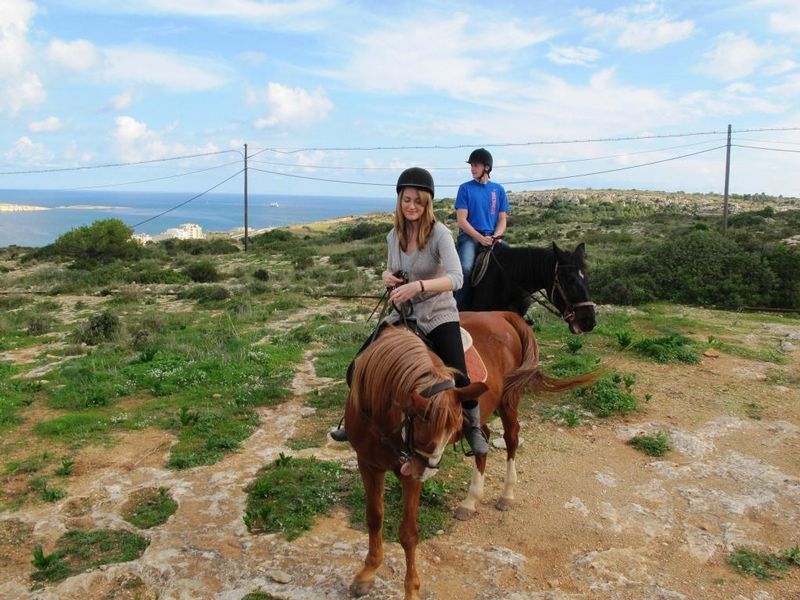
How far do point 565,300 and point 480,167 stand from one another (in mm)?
1701

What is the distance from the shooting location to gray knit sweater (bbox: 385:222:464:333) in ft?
12.7

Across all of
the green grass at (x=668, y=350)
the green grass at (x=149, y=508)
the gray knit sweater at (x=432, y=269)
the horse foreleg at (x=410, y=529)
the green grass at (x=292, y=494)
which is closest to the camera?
the horse foreleg at (x=410, y=529)

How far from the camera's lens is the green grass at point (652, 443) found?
19.4 feet

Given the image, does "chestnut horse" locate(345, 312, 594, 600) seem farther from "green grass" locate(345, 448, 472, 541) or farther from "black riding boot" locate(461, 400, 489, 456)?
"green grass" locate(345, 448, 472, 541)

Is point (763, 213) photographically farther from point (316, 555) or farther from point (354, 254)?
point (316, 555)

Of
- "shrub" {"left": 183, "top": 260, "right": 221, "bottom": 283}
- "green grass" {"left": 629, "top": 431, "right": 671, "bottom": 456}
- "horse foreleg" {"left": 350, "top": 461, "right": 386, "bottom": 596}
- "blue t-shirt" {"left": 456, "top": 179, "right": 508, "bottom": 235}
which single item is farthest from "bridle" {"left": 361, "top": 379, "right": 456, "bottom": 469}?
"shrub" {"left": 183, "top": 260, "right": 221, "bottom": 283}

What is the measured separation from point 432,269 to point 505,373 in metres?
1.42

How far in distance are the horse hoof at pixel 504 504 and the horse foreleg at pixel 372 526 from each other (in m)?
1.46

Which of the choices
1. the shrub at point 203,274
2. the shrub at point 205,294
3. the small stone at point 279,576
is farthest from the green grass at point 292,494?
the shrub at point 203,274

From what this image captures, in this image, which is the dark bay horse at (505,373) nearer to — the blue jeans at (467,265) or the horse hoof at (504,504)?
the horse hoof at (504,504)

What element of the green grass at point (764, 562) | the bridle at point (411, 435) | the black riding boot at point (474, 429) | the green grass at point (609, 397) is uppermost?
the bridle at point (411, 435)

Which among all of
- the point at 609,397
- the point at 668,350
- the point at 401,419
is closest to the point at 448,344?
the point at 401,419

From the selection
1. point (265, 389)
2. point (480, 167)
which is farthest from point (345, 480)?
point (480, 167)

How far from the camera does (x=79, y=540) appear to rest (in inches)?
170
